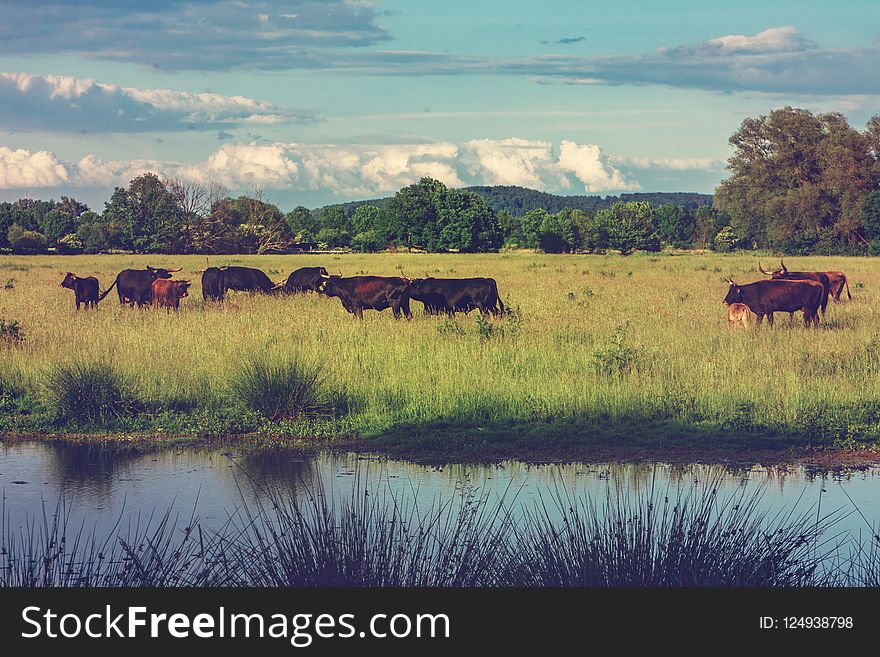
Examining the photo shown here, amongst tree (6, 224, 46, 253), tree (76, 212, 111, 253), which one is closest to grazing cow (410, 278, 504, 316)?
tree (6, 224, 46, 253)

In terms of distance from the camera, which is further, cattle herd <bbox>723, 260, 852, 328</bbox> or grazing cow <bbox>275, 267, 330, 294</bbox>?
grazing cow <bbox>275, 267, 330, 294</bbox>

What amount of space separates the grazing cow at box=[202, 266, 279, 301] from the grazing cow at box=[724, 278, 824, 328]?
46.5 ft

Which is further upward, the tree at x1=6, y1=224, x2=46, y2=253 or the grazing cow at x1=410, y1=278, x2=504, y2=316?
the tree at x1=6, y1=224, x2=46, y2=253

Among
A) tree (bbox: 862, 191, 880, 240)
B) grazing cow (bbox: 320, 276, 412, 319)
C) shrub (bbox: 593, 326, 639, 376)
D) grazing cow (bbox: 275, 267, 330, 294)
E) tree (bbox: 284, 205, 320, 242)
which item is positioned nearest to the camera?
shrub (bbox: 593, 326, 639, 376)

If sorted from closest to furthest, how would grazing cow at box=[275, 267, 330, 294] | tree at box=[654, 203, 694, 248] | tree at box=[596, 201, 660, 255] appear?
grazing cow at box=[275, 267, 330, 294]
tree at box=[596, 201, 660, 255]
tree at box=[654, 203, 694, 248]

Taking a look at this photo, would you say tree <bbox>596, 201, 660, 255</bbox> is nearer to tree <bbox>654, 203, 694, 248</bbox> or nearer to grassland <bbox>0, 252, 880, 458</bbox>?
tree <bbox>654, 203, 694, 248</bbox>

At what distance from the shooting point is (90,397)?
1348 cm

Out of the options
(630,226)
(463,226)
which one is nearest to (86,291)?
(463,226)

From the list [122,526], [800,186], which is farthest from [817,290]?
[800,186]

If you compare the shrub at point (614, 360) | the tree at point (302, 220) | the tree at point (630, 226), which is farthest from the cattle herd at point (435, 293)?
the tree at point (302, 220)

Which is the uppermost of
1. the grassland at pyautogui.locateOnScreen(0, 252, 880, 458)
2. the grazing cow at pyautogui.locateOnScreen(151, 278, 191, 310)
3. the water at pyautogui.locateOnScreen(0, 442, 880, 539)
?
the grazing cow at pyautogui.locateOnScreen(151, 278, 191, 310)

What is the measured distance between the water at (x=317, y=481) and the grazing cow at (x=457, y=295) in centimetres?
1195

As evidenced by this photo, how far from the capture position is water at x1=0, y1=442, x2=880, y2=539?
930cm

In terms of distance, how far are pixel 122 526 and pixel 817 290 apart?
49.3 feet
